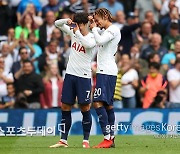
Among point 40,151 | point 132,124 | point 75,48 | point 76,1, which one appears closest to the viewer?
point 40,151

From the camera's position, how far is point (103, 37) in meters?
14.9

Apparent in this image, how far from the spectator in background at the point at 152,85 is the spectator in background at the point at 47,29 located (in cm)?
376

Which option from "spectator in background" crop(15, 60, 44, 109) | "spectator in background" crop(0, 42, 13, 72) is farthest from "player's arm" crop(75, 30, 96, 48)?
"spectator in background" crop(0, 42, 13, 72)

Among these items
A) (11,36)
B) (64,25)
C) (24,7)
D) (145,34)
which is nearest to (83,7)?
(24,7)

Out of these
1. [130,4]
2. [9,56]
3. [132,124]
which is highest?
[130,4]

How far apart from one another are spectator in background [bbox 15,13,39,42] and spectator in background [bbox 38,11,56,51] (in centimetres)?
16

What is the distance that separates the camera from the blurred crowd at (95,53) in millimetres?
21375

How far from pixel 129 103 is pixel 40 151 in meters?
7.48

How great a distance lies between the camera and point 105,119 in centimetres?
1522

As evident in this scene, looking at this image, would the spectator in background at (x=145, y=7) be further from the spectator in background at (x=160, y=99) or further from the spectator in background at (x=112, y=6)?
the spectator in background at (x=160, y=99)

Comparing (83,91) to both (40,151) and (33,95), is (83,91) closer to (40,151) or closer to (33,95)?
(40,151)

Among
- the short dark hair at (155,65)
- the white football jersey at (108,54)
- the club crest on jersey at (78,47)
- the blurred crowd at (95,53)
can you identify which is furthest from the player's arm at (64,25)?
the short dark hair at (155,65)

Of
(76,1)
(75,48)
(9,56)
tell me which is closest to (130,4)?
(76,1)

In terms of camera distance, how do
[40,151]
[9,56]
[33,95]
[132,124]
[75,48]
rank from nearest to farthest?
[40,151] → [75,48] → [132,124] → [33,95] → [9,56]
